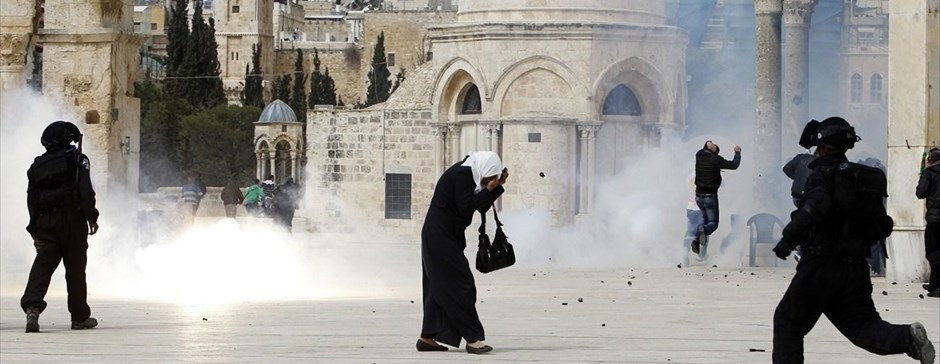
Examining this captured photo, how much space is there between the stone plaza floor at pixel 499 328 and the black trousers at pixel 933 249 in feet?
0.86

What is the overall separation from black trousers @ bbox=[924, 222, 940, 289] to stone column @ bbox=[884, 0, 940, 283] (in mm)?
1377

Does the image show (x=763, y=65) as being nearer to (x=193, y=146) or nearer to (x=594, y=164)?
(x=594, y=164)

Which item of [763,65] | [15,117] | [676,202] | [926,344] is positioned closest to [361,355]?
[926,344]

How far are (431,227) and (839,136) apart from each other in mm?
2986

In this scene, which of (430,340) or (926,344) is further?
(430,340)

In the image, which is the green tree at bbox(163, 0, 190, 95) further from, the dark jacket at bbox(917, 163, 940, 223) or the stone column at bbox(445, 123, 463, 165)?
the dark jacket at bbox(917, 163, 940, 223)

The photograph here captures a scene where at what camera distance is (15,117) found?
22703mm

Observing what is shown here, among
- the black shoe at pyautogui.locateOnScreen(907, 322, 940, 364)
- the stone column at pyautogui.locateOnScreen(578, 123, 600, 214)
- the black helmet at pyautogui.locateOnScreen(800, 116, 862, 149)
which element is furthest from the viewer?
the stone column at pyautogui.locateOnScreen(578, 123, 600, 214)

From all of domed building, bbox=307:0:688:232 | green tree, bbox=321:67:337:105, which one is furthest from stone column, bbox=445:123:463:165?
green tree, bbox=321:67:337:105

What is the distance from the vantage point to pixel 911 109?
58.9ft

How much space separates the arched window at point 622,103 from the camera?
1314 inches

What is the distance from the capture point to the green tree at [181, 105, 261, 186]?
3765 inches

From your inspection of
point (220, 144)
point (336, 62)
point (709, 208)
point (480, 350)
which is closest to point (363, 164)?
point (709, 208)

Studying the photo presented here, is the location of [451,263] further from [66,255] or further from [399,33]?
[399,33]
